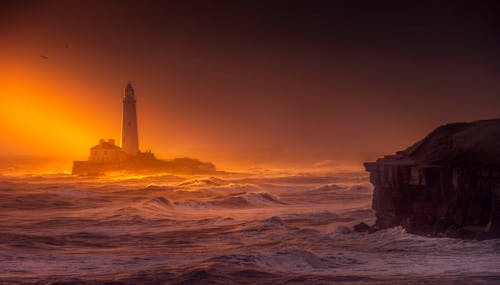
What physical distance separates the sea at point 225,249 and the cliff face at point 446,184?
81 centimetres

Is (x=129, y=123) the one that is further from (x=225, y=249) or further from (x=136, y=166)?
(x=225, y=249)

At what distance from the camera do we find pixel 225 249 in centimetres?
2323

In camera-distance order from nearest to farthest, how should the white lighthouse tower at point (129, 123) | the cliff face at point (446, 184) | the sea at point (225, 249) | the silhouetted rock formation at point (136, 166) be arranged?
the sea at point (225, 249), the cliff face at point (446, 184), the white lighthouse tower at point (129, 123), the silhouetted rock formation at point (136, 166)

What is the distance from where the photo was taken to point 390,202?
2691 cm

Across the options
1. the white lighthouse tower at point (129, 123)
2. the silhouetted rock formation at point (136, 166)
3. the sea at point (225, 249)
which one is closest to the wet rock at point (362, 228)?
the sea at point (225, 249)

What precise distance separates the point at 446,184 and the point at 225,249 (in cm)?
746

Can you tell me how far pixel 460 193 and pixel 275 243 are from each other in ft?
19.9

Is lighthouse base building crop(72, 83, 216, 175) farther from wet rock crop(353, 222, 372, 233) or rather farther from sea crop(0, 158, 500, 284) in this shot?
wet rock crop(353, 222, 372, 233)

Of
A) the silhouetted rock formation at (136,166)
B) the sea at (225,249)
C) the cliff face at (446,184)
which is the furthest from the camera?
the silhouetted rock formation at (136,166)

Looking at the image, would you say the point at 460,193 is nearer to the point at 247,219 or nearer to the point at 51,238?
the point at 247,219

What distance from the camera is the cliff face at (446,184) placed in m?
23.2

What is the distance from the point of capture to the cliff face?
23172 mm

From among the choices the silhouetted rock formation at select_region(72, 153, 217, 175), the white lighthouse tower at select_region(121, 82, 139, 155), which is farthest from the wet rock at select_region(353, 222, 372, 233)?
the white lighthouse tower at select_region(121, 82, 139, 155)

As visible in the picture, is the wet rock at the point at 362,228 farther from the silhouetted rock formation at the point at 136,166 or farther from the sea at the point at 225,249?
the silhouetted rock formation at the point at 136,166
